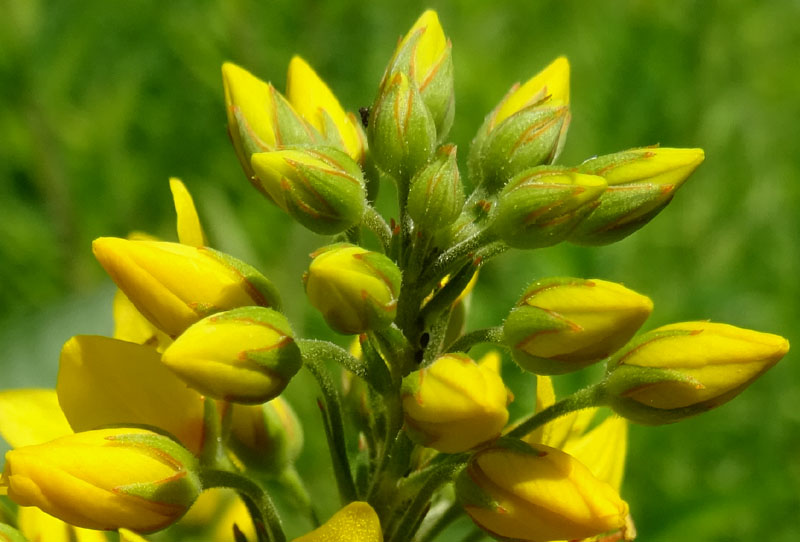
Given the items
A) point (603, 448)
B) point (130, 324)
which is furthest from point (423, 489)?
point (130, 324)

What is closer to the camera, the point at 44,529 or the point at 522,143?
the point at 522,143

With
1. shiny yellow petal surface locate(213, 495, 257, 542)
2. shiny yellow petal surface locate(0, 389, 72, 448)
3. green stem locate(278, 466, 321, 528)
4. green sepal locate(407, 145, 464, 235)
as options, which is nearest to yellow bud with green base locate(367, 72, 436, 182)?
green sepal locate(407, 145, 464, 235)

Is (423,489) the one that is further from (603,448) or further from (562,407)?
(603,448)

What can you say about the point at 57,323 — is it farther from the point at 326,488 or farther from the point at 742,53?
the point at 742,53

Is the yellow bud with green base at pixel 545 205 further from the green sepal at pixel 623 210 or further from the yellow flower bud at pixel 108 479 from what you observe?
the yellow flower bud at pixel 108 479

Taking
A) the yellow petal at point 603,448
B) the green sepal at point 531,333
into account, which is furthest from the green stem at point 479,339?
the yellow petal at point 603,448

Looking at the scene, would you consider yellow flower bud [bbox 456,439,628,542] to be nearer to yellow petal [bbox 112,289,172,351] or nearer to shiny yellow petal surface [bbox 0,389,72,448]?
yellow petal [bbox 112,289,172,351]
